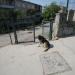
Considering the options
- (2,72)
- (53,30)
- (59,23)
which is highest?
(59,23)

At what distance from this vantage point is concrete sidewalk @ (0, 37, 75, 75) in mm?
5035

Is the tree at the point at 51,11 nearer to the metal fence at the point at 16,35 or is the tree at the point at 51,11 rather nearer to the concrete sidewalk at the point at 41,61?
the metal fence at the point at 16,35

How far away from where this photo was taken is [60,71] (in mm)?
4848

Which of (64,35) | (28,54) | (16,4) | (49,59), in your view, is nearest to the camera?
(49,59)

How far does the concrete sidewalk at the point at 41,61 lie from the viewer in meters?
5.04

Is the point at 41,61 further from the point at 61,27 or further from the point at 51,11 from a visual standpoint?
the point at 51,11

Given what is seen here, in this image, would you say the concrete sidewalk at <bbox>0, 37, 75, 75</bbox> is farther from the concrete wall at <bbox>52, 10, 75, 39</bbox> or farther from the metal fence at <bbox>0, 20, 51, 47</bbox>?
the metal fence at <bbox>0, 20, 51, 47</bbox>

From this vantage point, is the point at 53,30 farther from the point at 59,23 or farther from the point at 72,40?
the point at 72,40

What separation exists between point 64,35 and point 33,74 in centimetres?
493

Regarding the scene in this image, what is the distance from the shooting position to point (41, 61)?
19.2 ft

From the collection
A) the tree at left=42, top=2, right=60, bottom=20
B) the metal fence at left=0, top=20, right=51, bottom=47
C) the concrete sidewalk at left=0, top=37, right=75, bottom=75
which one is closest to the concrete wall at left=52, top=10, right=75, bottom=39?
the metal fence at left=0, top=20, right=51, bottom=47

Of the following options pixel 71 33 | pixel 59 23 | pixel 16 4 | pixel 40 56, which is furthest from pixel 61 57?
pixel 16 4

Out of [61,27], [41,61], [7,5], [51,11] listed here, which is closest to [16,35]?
[61,27]

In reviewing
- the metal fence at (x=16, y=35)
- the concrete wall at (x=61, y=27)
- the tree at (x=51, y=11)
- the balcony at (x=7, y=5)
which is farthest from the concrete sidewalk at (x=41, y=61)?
the balcony at (x=7, y=5)
